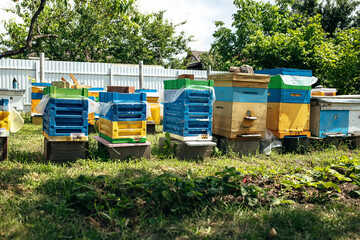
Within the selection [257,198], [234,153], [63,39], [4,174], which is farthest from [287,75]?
[63,39]

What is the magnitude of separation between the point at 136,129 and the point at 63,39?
2107cm

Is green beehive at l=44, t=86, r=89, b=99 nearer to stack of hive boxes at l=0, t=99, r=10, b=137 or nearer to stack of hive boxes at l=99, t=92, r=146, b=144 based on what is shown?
stack of hive boxes at l=99, t=92, r=146, b=144

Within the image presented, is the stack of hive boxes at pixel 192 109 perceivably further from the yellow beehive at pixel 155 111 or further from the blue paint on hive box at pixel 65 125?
the yellow beehive at pixel 155 111

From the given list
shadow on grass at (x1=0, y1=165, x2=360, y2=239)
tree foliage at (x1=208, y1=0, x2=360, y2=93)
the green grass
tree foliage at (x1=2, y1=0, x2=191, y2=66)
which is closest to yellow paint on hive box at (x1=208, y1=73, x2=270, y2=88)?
the green grass

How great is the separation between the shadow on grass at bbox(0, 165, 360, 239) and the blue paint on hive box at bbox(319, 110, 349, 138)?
352 cm

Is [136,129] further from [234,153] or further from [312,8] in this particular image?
[312,8]

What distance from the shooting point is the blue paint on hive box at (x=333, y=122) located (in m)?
6.72

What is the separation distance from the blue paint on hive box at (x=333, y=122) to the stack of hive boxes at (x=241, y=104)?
1.45 meters

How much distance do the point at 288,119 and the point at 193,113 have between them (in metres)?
2.12

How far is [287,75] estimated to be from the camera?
6.46 meters

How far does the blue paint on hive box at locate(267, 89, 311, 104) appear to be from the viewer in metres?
6.33

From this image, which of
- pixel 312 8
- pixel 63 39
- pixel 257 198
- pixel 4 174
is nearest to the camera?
pixel 257 198

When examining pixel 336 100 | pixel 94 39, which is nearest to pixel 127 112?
pixel 336 100

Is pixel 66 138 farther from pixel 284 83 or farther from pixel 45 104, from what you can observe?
pixel 284 83
